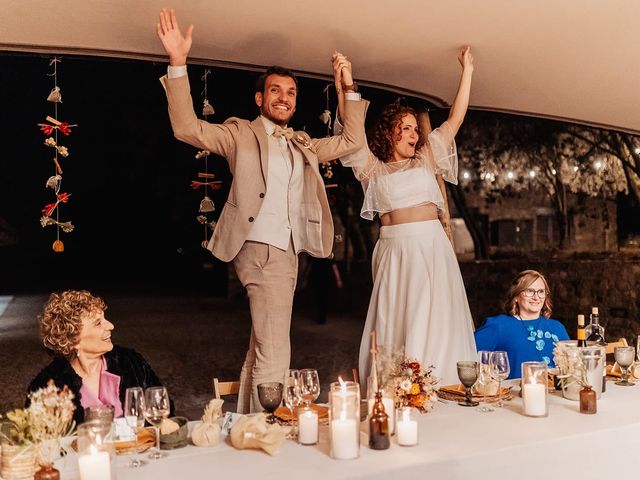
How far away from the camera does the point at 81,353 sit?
2324 millimetres

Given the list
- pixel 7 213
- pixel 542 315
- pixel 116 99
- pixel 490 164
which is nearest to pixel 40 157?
pixel 116 99

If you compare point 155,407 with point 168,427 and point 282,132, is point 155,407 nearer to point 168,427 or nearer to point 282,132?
point 168,427

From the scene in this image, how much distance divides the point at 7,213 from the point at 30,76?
509cm

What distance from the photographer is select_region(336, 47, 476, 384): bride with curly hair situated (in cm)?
331

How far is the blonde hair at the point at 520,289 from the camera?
3.35 m

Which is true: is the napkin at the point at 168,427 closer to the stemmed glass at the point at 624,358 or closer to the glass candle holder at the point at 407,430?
the glass candle holder at the point at 407,430

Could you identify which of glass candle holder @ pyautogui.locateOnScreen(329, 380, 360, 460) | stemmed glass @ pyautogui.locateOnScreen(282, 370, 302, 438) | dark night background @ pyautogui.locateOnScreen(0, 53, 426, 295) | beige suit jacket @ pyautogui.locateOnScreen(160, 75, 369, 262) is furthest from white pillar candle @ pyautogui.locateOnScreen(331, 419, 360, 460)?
dark night background @ pyautogui.locateOnScreen(0, 53, 426, 295)

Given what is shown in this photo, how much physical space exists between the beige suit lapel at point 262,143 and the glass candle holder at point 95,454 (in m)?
1.66

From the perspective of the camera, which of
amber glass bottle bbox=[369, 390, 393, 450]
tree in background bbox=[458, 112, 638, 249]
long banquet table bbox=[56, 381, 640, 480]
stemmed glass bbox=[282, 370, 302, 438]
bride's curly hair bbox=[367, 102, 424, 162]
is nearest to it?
long banquet table bbox=[56, 381, 640, 480]

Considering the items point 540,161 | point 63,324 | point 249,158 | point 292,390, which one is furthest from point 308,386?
point 540,161

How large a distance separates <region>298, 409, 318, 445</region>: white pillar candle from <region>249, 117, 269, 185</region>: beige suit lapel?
1.44 meters

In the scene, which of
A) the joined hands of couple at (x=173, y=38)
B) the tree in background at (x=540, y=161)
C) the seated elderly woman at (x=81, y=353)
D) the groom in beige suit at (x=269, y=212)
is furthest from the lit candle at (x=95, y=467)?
the tree in background at (x=540, y=161)

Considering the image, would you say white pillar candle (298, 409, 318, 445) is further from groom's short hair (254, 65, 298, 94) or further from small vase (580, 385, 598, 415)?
groom's short hair (254, 65, 298, 94)

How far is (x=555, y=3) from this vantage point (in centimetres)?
284
